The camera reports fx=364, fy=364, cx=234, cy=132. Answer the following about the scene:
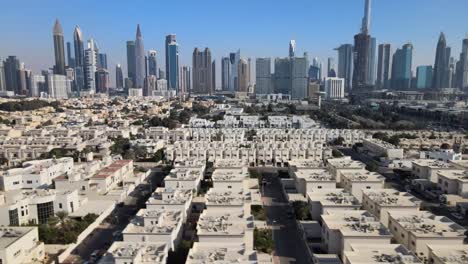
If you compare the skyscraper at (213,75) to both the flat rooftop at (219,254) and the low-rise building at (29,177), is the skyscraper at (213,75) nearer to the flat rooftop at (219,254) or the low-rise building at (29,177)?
the low-rise building at (29,177)

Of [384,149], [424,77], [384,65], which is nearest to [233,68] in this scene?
[384,65]

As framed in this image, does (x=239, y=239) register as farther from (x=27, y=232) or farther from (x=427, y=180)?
(x=427, y=180)

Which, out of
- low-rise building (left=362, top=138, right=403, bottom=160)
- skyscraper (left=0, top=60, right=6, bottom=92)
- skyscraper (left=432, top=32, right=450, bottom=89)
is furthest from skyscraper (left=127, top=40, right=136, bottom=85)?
low-rise building (left=362, top=138, right=403, bottom=160)

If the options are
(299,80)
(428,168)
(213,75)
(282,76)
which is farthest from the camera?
(213,75)

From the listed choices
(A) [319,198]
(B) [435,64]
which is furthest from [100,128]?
(B) [435,64]

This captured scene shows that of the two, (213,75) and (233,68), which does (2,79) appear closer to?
(213,75)

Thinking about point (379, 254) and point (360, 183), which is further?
point (360, 183)
